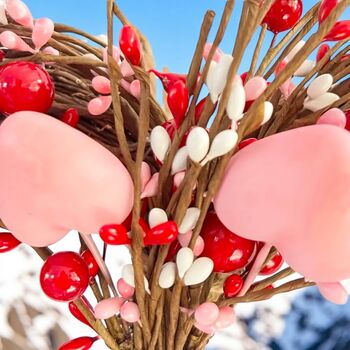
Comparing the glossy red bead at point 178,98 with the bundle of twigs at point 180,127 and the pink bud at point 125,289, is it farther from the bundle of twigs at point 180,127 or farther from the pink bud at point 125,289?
the pink bud at point 125,289

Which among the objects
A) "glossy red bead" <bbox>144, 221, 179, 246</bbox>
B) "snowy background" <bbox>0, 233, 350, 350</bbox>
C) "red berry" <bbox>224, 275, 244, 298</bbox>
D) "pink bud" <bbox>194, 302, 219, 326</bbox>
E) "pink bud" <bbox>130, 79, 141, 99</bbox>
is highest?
"pink bud" <bbox>130, 79, 141, 99</bbox>

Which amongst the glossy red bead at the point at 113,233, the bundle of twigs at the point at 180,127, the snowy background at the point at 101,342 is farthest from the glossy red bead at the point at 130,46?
the snowy background at the point at 101,342

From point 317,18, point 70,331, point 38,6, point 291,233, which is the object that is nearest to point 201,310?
point 291,233

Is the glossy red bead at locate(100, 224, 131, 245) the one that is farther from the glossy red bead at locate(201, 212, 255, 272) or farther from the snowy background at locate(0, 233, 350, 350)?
the snowy background at locate(0, 233, 350, 350)

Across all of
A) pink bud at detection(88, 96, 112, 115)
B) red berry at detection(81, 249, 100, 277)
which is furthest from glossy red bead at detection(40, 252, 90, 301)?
pink bud at detection(88, 96, 112, 115)

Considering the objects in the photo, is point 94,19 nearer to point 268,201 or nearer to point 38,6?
point 38,6

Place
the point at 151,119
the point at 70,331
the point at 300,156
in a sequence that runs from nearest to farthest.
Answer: the point at 300,156 < the point at 151,119 < the point at 70,331
